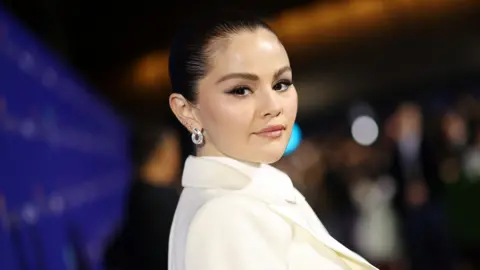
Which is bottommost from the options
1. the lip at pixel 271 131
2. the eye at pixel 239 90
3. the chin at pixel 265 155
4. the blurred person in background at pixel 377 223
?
the blurred person in background at pixel 377 223

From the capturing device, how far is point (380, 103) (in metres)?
12.5

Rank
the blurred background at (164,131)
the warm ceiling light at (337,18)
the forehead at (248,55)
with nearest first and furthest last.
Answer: the forehead at (248,55) → the blurred background at (164,131) → the warm ceiling light at (337,18)

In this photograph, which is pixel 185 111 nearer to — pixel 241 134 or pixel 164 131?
pixel 241 134

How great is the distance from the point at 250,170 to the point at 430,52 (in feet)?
26.4

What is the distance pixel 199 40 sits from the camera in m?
1.44

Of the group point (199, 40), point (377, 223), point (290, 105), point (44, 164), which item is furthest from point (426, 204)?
point (199, 40)

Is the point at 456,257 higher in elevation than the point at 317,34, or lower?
lower

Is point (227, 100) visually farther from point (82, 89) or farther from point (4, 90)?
point (82, 89)

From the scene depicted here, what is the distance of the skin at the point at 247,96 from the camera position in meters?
1.42

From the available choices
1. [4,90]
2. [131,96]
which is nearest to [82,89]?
[4,90]

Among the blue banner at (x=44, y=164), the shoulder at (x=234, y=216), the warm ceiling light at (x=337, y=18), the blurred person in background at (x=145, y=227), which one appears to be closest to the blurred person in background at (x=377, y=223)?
the warm ceiling light at (x=337, y=18)

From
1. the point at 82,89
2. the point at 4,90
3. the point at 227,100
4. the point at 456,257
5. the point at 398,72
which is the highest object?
the point at 398,72

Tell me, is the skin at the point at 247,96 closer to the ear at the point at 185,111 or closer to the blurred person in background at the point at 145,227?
the ear at the point at 185,111

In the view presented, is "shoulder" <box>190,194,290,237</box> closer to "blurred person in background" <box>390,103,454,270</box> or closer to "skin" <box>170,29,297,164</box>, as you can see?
"skin" <box>170,29,297,164</box>
